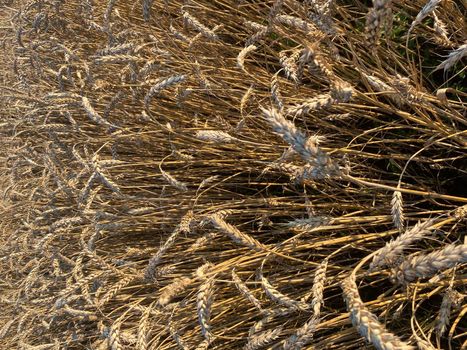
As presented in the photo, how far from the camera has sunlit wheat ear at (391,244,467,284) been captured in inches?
21.9

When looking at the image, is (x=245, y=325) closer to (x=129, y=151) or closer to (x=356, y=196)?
(x=356, y=196)

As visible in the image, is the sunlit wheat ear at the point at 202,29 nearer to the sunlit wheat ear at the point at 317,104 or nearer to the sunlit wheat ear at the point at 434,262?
the sunlit wheat ear at the point at 317,104

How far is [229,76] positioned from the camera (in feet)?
5.23

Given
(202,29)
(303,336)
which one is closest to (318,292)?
(303,336)

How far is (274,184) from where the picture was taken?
1453mm

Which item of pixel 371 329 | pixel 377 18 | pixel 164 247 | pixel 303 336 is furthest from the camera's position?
pixel 164 247

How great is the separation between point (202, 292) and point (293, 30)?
39.3 inches

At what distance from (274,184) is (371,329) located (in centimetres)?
92

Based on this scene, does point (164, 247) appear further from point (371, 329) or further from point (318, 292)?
point (371, 329)

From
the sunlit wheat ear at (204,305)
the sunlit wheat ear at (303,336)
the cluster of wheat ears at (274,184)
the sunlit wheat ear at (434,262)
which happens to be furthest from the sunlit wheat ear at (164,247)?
the sunlit wheat ear at (434,262)

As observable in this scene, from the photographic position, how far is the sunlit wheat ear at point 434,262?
56cm

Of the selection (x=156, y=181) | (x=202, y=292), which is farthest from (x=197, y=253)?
(x=202, y=292)

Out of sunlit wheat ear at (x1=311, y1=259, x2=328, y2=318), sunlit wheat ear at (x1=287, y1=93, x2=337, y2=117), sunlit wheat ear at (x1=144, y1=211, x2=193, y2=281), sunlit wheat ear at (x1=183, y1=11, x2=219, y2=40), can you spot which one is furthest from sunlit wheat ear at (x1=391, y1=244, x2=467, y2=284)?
sunlit wheat ear at (x1=183, y1=11, x2=219, y2=40)

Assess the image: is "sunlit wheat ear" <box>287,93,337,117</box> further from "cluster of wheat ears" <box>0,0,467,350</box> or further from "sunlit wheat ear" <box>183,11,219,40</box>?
"sunlit wheat ear" <box>183,11,219,40</box>
